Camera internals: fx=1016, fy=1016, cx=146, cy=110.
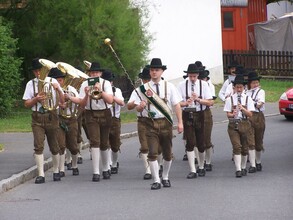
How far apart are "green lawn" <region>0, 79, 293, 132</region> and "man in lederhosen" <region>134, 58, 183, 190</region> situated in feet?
31.7

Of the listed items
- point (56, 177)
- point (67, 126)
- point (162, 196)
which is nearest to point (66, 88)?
point (67, 126)

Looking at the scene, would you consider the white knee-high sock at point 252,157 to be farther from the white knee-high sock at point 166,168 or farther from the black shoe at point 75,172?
the black shoe at point 75,172

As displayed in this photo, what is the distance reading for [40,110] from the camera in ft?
53.0

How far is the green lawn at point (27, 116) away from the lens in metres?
25.0

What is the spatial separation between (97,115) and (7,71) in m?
11.6

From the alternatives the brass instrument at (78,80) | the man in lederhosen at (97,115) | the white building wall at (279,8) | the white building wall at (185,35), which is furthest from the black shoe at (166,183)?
the white building wall at (279,8)

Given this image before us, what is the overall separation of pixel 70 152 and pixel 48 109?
1.66m

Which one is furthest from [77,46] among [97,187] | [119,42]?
[97,187]

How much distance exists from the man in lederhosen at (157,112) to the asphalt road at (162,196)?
48cm

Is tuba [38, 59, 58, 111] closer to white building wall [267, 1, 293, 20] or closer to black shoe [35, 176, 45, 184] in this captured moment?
black shoe [35, 176, 45, 184]

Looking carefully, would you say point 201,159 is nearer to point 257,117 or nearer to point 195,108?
point 195,108

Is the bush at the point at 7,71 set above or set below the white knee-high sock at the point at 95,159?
above

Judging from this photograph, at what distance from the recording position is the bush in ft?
89.6

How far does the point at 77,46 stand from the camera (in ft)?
96.7
